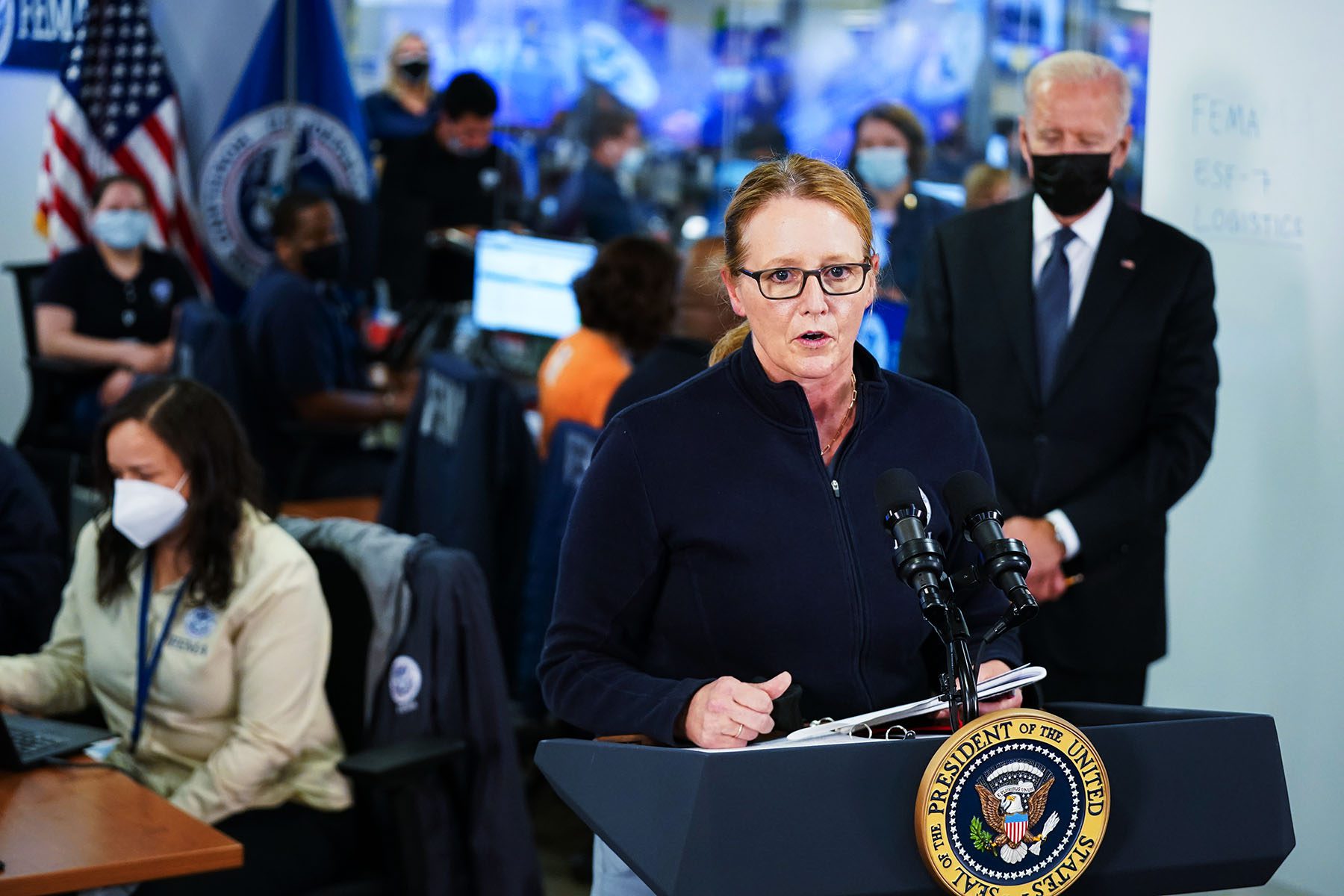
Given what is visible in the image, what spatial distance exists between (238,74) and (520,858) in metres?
4.94

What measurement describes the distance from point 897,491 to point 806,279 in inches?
9.9

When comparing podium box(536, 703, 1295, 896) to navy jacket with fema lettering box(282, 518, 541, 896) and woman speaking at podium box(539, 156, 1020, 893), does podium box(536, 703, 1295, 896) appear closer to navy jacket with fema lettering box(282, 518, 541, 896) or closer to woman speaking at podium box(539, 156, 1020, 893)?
woman speaking at podium box(539, 156, 1020, 893)

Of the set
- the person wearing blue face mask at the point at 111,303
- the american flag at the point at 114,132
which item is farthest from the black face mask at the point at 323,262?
the american flag at the point at 114,132

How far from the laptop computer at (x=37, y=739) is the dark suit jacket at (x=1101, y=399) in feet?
4.70

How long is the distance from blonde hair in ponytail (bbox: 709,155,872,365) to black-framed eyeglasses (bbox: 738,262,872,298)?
0.04 m

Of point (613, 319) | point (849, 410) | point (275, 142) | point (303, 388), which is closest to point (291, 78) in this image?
point (275, 142)

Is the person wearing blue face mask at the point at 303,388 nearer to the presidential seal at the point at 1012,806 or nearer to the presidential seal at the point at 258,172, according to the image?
the presidential seal at the point at 258,172

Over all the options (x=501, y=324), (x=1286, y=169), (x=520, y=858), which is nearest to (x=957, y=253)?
(x=1286, y=169)

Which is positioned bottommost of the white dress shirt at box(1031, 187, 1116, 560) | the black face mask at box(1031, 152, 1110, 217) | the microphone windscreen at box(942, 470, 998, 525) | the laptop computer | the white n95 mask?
the laptop computer

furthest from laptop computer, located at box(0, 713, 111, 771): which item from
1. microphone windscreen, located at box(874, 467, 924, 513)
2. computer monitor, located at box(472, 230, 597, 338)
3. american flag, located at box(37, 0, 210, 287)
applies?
american flag, located at box(37, 0, 210, 287)

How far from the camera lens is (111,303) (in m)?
5.44

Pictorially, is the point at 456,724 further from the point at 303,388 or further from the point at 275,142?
the point at 275,142

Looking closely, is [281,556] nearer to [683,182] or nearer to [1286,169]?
[1286,169]

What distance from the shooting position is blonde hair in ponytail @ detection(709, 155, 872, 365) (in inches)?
58.7
